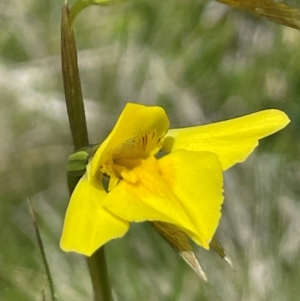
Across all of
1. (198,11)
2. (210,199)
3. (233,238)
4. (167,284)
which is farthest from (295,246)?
(210,199)

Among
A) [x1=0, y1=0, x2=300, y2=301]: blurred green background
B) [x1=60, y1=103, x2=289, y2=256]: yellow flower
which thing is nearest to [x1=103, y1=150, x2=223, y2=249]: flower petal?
[x1=60, y1=103, x2=289, y2=256]: yellow flower

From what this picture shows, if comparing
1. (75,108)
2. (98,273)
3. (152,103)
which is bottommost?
(152,103)

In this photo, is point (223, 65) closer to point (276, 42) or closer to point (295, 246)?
point (276, 42)

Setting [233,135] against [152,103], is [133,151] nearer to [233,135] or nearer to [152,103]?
[233,135]

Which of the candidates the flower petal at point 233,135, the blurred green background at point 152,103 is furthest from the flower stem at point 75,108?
the blurred green background at point 152,103

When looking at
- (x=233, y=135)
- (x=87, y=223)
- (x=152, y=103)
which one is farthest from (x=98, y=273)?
(x=152, y=103)

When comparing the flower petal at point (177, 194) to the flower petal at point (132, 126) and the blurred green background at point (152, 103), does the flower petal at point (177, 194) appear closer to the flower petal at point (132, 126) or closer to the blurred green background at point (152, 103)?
the flower petal at point (132, 126)
